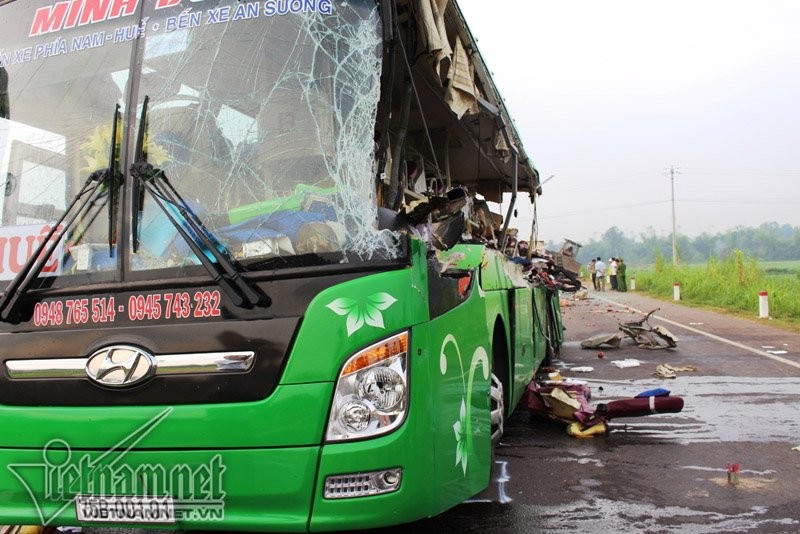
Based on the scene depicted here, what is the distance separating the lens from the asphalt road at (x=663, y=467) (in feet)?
12.1

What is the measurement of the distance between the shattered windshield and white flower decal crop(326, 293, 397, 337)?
0.59 feet

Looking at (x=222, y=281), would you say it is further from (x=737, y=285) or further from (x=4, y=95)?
(x=737, y=285)

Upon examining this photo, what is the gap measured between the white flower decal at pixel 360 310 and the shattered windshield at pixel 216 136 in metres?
0.18

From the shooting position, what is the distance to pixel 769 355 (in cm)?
1024

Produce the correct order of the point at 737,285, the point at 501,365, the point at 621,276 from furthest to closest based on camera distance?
the point at 621,276 < the point at 737,285 < the point at 501,365

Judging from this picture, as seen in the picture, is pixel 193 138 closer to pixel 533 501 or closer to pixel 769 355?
pixel 533 501

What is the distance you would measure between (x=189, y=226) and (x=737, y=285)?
77.3 feet

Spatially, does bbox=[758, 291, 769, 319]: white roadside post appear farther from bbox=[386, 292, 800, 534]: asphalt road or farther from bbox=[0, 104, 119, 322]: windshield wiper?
bbox=[0, 104, 119, 322]: windshield wiper

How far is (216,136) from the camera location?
2.82 meters

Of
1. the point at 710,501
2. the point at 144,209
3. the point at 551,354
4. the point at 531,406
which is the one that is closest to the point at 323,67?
the point at 144,209

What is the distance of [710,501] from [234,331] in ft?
10.0

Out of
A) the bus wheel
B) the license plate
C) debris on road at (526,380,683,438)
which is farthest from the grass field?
the license plate

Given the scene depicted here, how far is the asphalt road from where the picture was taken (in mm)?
3682

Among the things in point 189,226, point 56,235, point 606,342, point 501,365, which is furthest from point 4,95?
point 606,342
